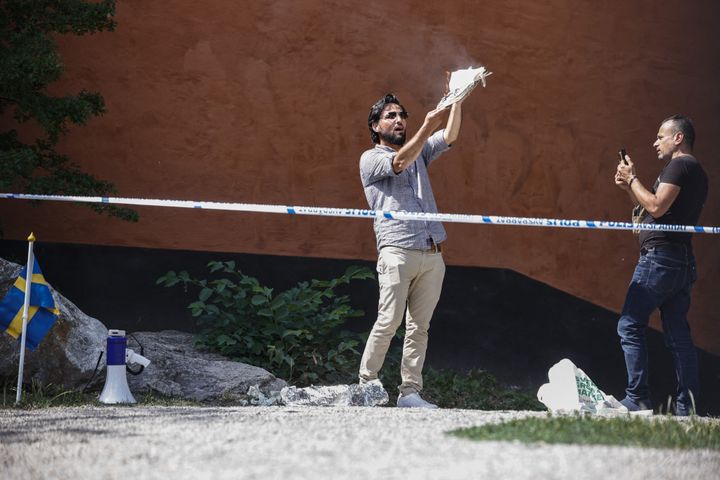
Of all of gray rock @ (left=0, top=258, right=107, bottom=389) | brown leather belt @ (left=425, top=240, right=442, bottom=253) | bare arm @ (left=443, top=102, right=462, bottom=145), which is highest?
bare arm @ (left=443, top=102, right=462, bottom=145)

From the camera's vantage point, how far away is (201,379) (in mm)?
6227

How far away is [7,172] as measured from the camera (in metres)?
5.81

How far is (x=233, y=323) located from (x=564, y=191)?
263 cm

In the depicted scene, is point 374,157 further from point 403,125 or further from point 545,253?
point 545,253

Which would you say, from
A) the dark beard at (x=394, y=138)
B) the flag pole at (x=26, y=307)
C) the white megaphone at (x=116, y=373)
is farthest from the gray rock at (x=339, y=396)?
the flag pole at (x=26, y=307)

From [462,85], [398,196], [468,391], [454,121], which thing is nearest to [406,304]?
[398,196]

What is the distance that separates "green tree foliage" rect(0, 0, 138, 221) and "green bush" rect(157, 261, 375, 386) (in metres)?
0.90

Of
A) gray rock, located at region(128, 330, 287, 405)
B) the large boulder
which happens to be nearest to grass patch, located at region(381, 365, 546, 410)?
gray rock, located at region(128, 330, 287, 405)

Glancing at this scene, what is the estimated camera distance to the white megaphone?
558 centimetres

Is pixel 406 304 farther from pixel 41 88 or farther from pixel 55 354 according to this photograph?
pixel 41 88

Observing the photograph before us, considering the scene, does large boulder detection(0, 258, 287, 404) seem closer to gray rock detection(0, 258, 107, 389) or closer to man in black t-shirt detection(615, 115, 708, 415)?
gray rock detection(0, 258, 107, 389)

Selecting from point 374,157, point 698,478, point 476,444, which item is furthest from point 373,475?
point 374,157

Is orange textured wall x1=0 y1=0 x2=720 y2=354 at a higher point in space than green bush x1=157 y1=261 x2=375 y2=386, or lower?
higher

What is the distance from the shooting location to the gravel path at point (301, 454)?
10.8ft
